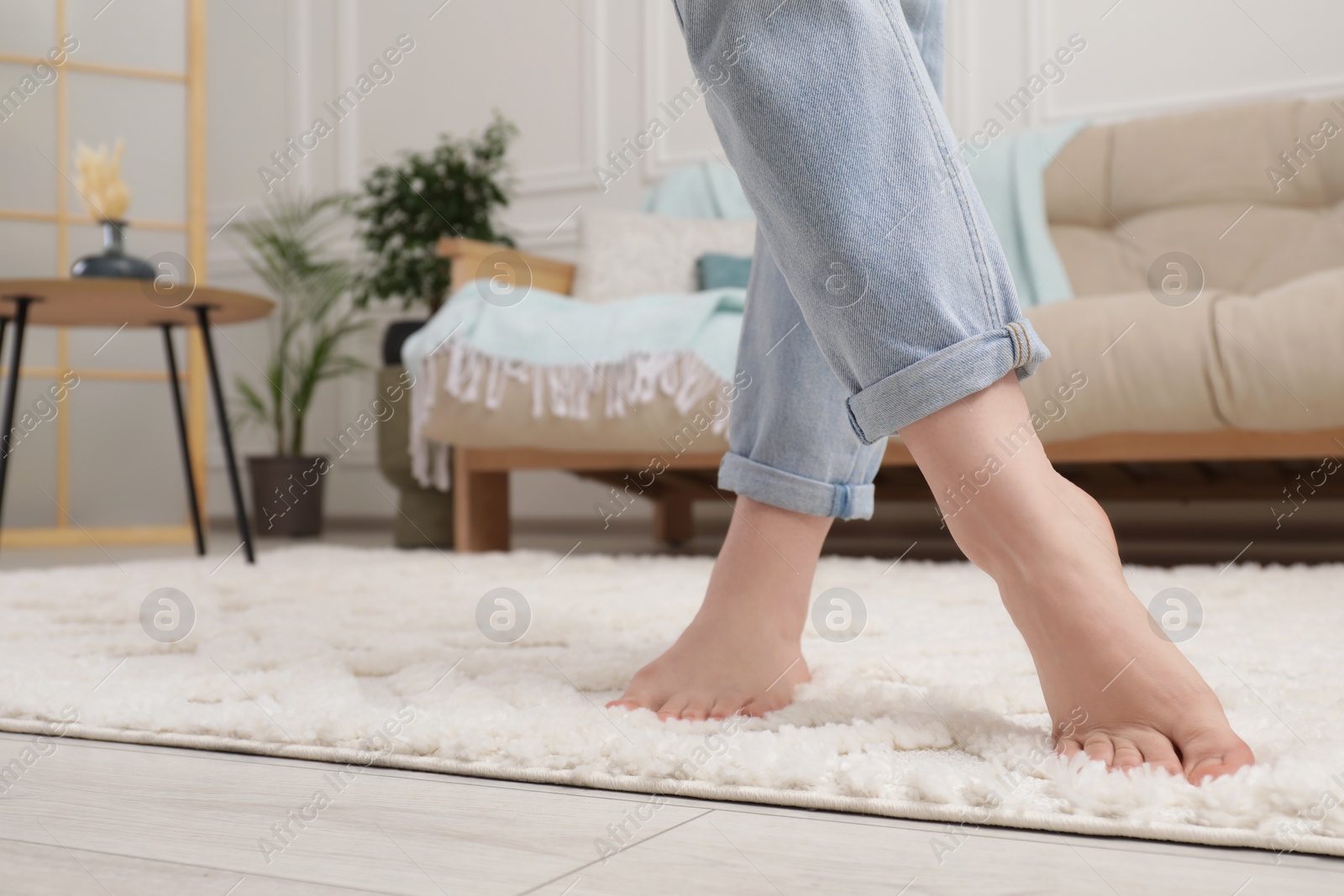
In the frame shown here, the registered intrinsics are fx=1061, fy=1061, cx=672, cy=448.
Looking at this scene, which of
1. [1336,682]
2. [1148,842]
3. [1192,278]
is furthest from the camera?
[1192,278]

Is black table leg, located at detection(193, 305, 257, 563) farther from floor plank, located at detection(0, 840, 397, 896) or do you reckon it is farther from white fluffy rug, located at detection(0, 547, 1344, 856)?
floor plank, located at detection(0, 840, 397, 896)

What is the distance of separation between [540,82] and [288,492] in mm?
1354

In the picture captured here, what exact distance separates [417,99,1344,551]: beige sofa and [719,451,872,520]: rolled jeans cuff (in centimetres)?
85

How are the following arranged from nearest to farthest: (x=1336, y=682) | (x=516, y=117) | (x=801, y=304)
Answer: (x=801, y=304) < (x=1336, y=682) < (x=516, y=117)

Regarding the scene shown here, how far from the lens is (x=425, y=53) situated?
3.16 metres

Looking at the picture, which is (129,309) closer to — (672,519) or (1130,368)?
(672,519)

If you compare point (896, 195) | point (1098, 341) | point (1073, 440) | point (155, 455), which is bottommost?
point (155, 455)

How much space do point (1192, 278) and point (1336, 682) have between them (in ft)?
4.98

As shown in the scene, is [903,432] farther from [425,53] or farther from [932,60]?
[425,53]

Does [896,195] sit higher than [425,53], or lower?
lower

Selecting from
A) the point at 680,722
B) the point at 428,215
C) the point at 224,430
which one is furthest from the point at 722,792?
the point at 428,215

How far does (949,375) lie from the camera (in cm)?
47

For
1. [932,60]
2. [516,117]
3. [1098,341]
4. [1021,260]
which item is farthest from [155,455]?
[932,60]

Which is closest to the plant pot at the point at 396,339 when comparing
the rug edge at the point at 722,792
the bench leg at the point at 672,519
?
the bench leg at the point at 672,519
